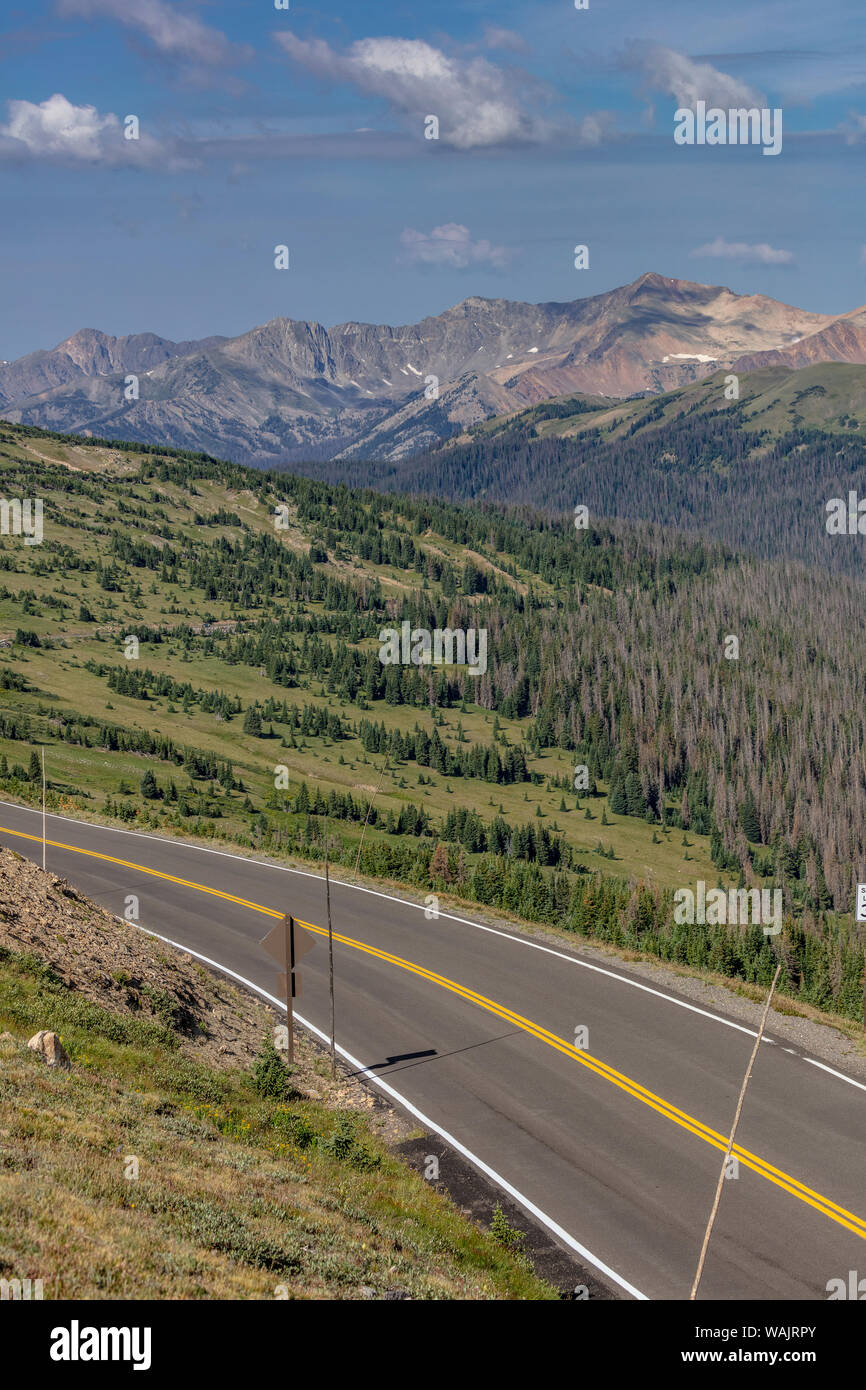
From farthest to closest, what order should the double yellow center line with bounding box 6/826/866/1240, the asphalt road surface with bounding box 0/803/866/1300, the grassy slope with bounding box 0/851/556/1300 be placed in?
the double yellow center line with bounding box 6/826/866/1240 → the asphalt road surface with bounding box 0/803/866/1300 → the grassy slope with bounding box 0/851/556/1300

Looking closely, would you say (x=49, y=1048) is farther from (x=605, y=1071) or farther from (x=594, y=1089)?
(x=605, y=1071)

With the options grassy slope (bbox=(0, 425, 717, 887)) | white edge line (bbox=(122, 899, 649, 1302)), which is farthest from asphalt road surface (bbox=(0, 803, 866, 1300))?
grassy slope (bbox=(0, 425, 717, 887))

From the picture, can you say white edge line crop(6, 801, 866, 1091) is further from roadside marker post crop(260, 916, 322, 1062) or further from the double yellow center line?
roadside marker post crop(260, 916, 322, 1062)

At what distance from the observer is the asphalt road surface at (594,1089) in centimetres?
1820

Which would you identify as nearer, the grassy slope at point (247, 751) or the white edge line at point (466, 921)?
the white edge line at point (466, 921)

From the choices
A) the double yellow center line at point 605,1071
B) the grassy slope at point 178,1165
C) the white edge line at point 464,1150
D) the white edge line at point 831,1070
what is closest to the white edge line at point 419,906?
the white edge line at point 831,1070

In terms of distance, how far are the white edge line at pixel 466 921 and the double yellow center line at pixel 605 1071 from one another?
4.31 metres

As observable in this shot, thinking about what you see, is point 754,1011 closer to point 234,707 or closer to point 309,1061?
point 309,1061

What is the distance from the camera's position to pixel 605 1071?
25.5 meters

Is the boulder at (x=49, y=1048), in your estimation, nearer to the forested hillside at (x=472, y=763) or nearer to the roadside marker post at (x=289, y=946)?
the roadside marker post at (x=289, y=946)

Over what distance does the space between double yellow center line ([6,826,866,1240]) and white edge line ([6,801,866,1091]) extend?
4310 mm

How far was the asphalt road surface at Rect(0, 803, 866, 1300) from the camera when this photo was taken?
1820 cm

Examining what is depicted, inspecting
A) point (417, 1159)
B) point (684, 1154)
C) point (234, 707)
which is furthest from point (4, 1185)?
point (234, 707)

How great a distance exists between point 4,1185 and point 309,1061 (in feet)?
45.8
